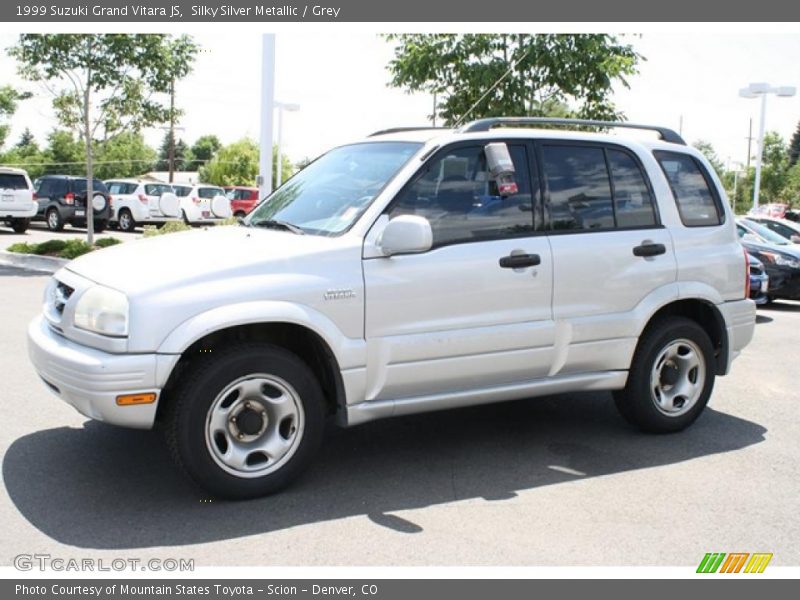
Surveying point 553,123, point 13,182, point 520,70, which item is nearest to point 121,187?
point 13,182

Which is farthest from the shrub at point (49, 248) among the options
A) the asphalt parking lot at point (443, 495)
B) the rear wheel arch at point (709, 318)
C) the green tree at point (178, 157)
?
the green tree at point (178, 157)

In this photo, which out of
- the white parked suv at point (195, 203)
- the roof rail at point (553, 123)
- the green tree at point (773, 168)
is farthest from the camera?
the green tree at point (773, 168)

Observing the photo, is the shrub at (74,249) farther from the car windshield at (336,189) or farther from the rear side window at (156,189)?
the rear side window at (156,189)

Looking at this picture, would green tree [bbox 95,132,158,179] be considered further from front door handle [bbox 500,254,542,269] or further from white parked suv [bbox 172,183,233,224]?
front door handle [bbox 500,254,542,269]

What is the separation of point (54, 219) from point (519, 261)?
24294mm

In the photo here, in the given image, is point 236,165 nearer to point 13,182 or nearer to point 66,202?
point 66,202

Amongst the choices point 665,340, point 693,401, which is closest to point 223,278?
point 665,340

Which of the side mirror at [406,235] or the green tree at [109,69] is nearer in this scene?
the side mirror at [406,235]

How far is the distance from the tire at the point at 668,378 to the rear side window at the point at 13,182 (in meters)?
22.4

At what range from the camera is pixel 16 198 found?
24.3 metres

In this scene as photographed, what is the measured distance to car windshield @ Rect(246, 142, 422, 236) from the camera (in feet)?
16.3

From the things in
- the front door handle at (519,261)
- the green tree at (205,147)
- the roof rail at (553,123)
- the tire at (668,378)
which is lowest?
the tire at (668,378)

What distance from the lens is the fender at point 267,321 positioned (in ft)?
13.8

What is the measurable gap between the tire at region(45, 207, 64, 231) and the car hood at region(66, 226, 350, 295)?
75.8 ft
